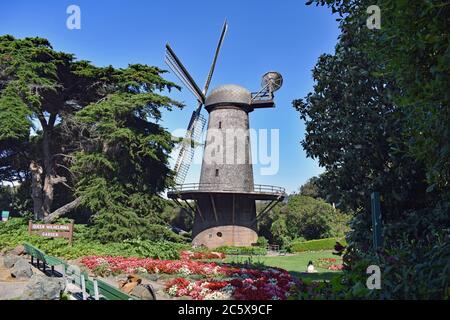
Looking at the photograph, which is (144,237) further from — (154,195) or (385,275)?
(385,275)

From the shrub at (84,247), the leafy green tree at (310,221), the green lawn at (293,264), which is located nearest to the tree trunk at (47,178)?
the shrub at (84,247)

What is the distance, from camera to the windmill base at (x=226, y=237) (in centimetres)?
3125

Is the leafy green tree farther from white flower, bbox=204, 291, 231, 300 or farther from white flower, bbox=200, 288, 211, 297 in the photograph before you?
white flower, bbox=204, 291, 231, 300

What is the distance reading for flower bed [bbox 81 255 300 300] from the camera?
957 cm

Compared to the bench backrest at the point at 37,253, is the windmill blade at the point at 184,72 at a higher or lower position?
higher

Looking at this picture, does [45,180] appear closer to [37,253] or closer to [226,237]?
[226,237]

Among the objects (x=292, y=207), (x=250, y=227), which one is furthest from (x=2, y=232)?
(x=292, y=207)

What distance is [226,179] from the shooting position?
31531 millimetres

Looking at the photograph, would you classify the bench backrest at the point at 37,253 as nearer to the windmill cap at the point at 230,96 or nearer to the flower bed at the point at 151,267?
the flower bed at the point at 151,267

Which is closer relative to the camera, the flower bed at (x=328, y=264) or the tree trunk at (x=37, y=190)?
the flower bed at (x=328, y=264)

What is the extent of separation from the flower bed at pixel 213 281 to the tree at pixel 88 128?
7.42 m

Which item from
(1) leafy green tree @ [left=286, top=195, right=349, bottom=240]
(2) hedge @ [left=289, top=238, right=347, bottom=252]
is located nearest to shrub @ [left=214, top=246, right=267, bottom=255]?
(2) hedge @ [left=289, top=238, right=347, bottom=252]

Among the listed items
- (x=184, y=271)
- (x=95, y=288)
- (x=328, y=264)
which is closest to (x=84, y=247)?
(x=184, y=271)

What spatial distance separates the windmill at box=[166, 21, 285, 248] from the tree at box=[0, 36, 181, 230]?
665cm
